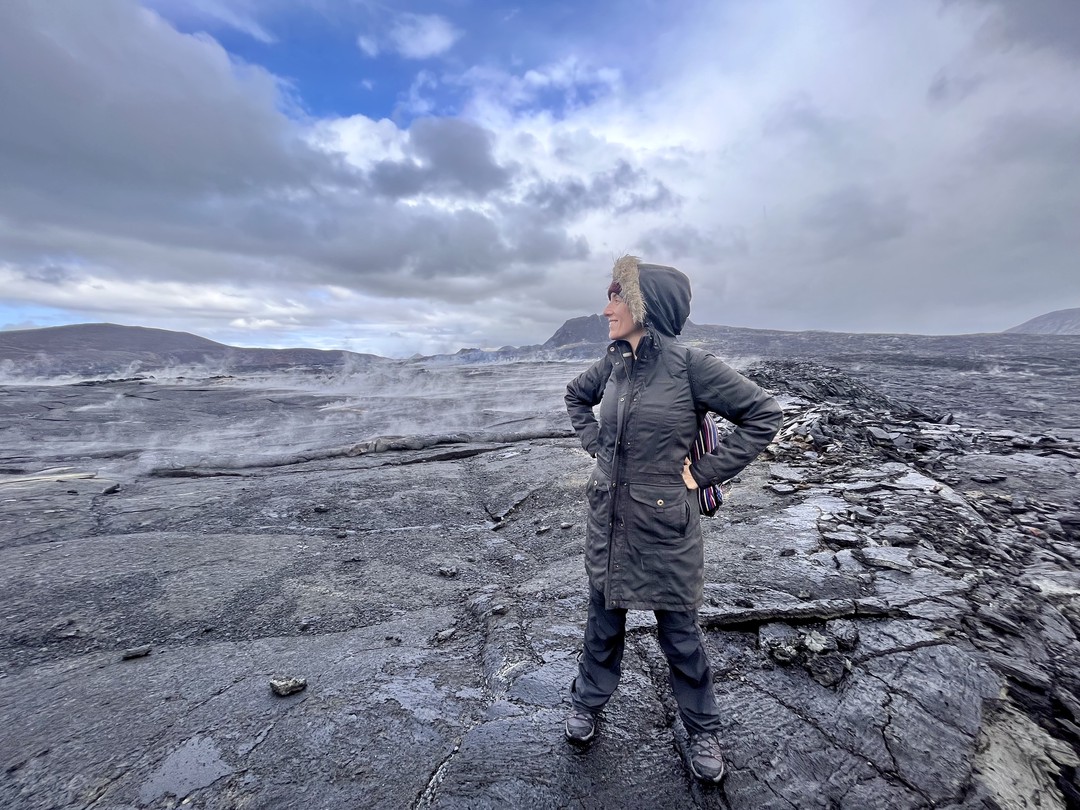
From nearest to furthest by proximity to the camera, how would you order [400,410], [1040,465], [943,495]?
[943,495]
[1040,465]
[400,410]

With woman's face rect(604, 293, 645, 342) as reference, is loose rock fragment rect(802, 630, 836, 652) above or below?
below

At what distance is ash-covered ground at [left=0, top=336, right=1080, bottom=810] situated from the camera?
2018mm

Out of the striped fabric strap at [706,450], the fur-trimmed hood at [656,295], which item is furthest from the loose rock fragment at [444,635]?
the fur-trimmed hood at [656,295]

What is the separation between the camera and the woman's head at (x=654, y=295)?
6.95 ft

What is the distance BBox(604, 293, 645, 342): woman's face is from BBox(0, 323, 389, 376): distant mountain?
130 feet

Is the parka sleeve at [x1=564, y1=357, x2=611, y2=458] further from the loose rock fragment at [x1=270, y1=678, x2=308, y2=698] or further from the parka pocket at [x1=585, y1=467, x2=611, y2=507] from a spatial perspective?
the loose rock fragment at [x1=270, y1=678, x2=308, y2=698]

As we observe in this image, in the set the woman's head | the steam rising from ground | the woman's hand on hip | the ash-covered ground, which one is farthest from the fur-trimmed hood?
the steam rising from ground

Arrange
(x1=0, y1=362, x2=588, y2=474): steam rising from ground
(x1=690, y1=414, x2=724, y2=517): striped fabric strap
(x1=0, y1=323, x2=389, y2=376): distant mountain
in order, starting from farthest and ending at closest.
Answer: (x1=0, y1=323, x2=389, y2=376): distant mountain < (x1=0, y1=362, x2=588, y2=474): steam rising from ground < (x1=690, y1=414, x2=724, y2=517): striped fabric strap

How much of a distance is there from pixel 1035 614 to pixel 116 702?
5.27m

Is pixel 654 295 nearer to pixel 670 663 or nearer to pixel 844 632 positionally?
pixel 670 663

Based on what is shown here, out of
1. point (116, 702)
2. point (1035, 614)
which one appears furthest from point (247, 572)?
point (1035, 614)

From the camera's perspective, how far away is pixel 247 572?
4.02 meters

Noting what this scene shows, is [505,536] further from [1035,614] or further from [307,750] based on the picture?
[1035,614]

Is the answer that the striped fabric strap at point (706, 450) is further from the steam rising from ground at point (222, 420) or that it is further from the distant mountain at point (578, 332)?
the distant mountain at point (578, 332)
